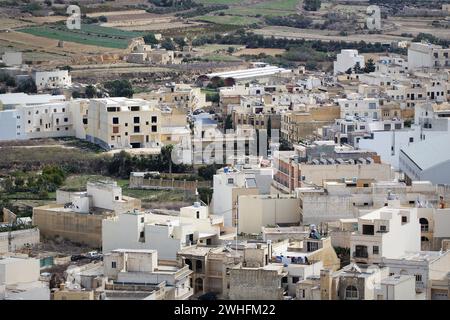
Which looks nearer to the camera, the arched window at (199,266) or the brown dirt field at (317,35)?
the arched window at (199,266)

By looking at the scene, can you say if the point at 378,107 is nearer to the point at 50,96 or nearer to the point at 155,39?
the point at 50,96

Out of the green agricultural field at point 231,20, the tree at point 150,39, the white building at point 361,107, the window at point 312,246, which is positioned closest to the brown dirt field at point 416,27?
the green agricultural field at point 231,20

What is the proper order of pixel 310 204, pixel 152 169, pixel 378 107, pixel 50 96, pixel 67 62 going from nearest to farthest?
pixel 310 204 < pixel 152 169 < pixel 378 107 < pixel 50 96 < pixel 67 62

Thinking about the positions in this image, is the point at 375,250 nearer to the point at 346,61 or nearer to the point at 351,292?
the point at 351,292

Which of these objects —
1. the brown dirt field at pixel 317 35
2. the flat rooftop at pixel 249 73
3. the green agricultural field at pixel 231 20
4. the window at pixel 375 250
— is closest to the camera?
the window at pixel 375 250

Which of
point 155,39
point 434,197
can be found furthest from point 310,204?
point 155,39

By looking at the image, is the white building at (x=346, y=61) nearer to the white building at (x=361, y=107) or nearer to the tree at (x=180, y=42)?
the tree at (x=180, y=42)

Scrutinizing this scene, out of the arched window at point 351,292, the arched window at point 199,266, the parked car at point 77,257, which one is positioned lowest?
the parked car at point 77,257
